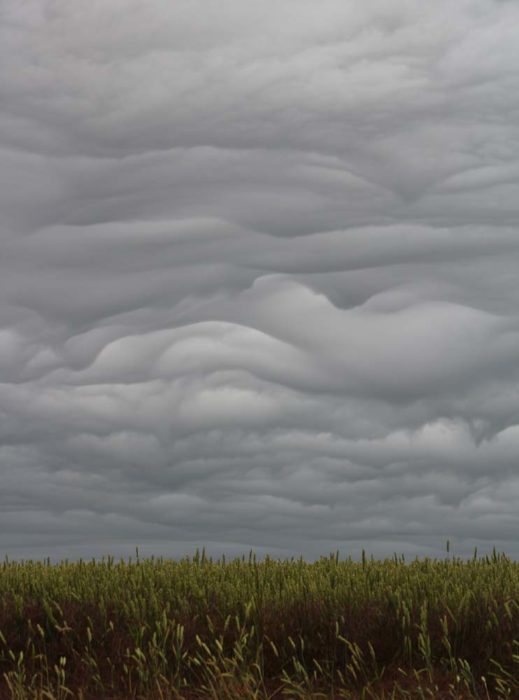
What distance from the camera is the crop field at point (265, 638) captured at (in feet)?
36.2

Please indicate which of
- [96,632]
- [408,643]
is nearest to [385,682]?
[408,643]

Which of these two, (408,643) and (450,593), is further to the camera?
(450,593)

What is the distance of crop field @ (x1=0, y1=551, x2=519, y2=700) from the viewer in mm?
11031

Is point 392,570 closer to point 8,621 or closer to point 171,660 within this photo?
point 171,660

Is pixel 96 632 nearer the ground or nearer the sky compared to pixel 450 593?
nearer the ground

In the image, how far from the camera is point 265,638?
469 inches

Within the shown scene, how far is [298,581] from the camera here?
14.5 metres

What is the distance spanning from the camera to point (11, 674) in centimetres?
1177

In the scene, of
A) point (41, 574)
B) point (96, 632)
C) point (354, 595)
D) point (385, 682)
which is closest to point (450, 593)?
point (354, 595)

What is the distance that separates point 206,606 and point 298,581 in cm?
194

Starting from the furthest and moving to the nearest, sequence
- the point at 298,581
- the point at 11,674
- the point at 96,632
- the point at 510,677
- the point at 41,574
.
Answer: the point at 41,574 → the point at 298,581 → the point at 96,632 → the point at 11,674 → the point at 510,677

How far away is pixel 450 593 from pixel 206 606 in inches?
132

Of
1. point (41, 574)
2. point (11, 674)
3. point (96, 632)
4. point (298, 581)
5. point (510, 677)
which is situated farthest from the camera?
point (41, 574)

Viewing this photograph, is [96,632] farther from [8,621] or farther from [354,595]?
[354,595]
